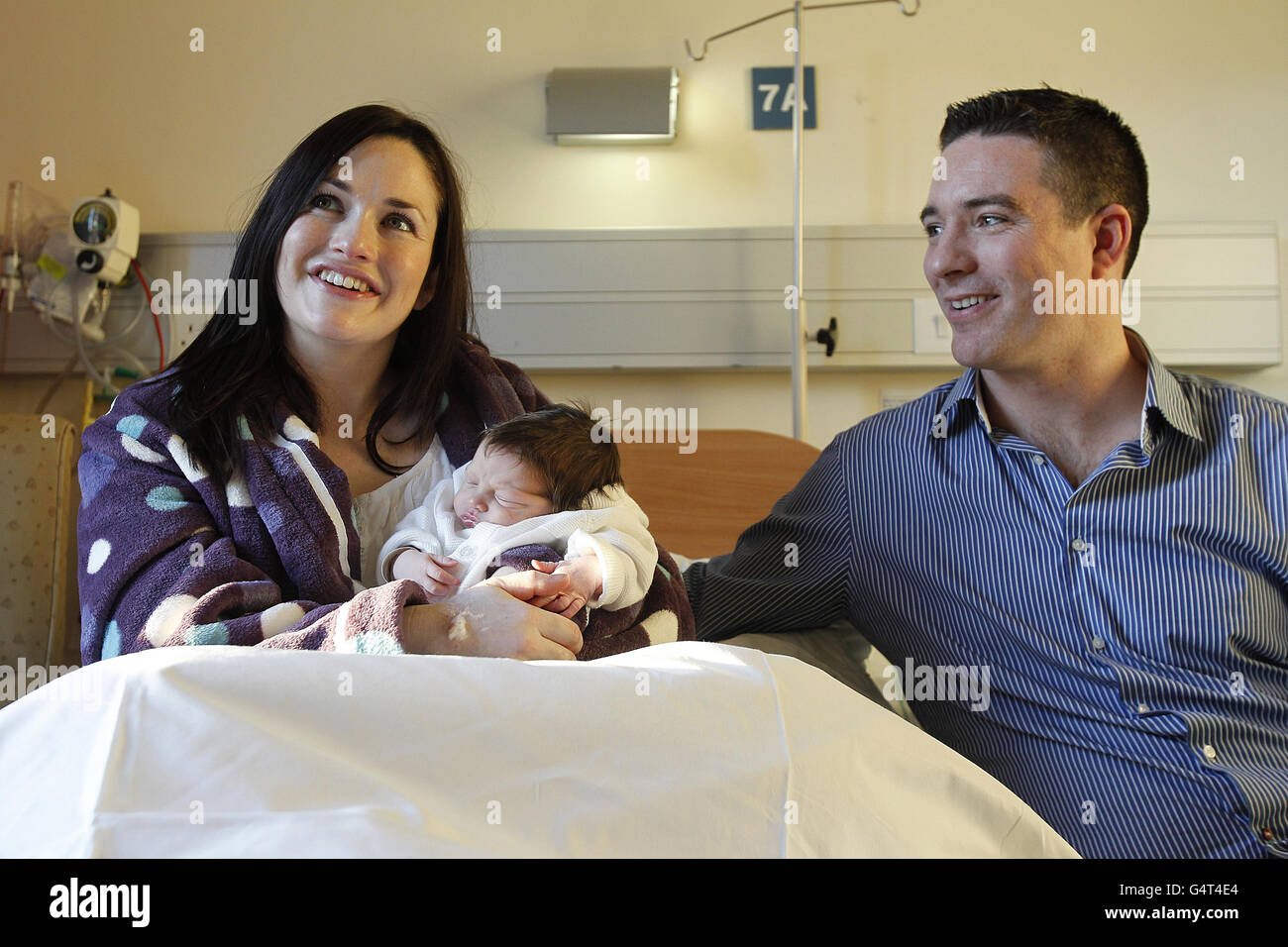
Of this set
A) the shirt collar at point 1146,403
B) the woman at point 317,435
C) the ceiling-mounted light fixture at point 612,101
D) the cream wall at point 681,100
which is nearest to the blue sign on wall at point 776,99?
the cream wall at point 681,100

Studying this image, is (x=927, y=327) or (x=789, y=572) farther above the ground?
(x=927, y=327)

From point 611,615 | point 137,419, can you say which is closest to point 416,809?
point 611,615

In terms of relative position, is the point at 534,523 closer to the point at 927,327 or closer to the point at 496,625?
the point at 496,625

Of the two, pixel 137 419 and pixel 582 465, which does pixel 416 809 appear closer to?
pixel 582 465

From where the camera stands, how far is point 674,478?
2.25m

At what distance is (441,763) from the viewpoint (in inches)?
31.5

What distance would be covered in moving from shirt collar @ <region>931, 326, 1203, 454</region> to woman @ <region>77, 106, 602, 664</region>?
632 mm

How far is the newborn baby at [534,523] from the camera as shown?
132 cm

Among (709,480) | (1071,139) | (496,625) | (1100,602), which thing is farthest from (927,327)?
(496,625)

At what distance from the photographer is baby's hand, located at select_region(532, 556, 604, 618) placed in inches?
50.3

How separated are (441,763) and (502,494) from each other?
2.00 ft

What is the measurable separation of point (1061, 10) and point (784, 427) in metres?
1.31

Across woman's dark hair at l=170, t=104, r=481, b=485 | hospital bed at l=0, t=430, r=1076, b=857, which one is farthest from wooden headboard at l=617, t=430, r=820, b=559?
hospital bed at l=0, t=430, r=1076, b=857

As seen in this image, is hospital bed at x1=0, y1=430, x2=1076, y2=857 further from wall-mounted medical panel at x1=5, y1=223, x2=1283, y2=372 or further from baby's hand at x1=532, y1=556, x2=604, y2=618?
wall-mounted medical panel at x1=5, y1=223, x2=1283, y2=372
